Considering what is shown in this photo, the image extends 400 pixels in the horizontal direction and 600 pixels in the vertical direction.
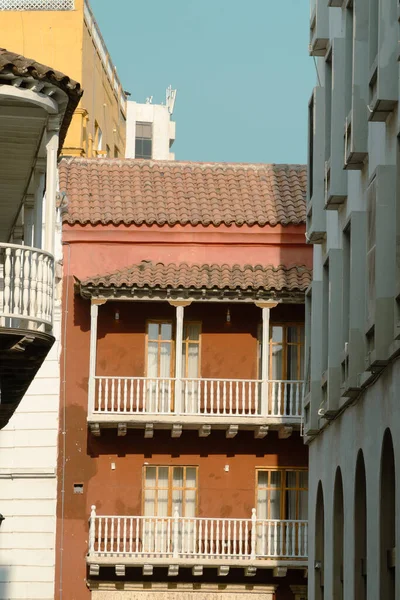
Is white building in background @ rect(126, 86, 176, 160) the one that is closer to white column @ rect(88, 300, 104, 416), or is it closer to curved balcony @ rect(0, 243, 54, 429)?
white column @ rect(88, 300, 104, 416)

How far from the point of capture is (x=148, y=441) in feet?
120

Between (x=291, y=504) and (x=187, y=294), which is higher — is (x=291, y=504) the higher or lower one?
the lower one

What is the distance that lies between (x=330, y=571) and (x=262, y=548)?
35.9 ft

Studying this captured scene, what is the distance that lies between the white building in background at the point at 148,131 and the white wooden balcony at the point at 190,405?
88.3ft

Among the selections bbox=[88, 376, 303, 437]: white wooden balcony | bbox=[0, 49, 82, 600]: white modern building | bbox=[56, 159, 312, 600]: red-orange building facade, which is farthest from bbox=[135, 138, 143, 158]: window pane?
bbox=[0, 49, 82, 600]: white modern building

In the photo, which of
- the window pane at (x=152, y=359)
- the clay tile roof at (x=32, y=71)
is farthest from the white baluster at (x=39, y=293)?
the window pane at (x=152, y=359)

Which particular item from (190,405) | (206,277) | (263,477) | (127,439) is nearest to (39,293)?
(206,277)

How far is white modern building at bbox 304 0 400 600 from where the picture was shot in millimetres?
18094

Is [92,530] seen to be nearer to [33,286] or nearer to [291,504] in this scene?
[291,504]

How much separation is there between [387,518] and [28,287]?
4903mm

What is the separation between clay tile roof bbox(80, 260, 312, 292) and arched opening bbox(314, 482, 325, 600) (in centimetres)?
921

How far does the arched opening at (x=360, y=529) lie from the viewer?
21344 mm

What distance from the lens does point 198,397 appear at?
117ft

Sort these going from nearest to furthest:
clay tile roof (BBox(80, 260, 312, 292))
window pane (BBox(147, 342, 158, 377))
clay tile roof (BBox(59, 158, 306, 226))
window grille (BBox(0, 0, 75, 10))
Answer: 1. clay tile roof (BBox(80, 260, 312, 292))
2. window pane (BBox(147, 342, 158, 377))
3. clay tile roof (BBox(59, 158, 306, 226))
4. window grille (BBox(0, 0, 75, 10))
